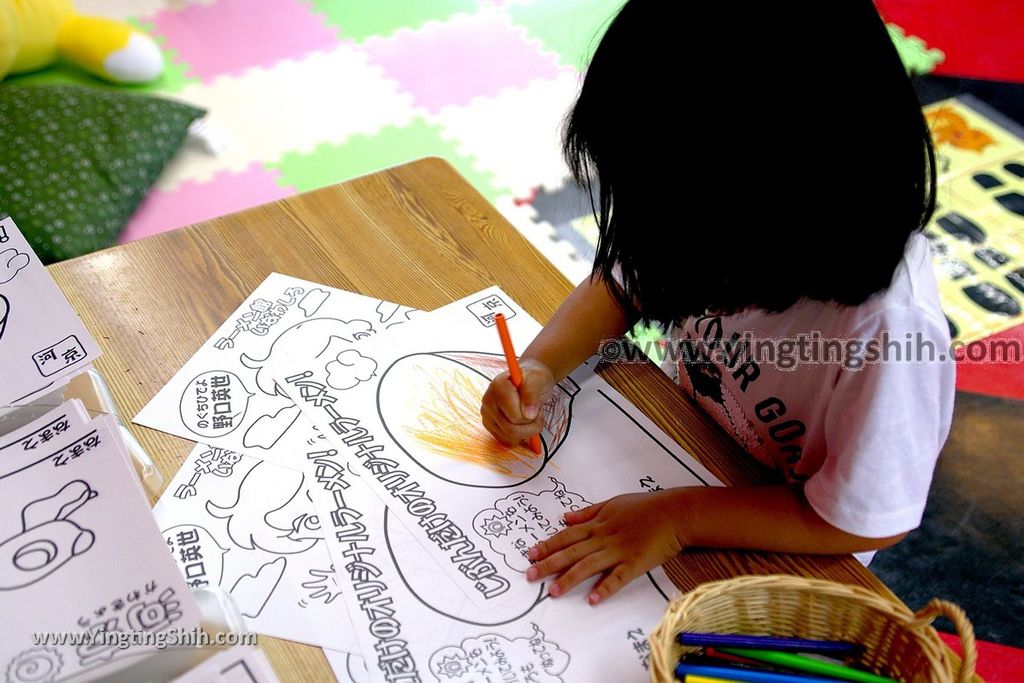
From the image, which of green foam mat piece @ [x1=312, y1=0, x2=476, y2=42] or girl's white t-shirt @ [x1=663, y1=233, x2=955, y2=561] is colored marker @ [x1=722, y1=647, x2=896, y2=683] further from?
green foam mat piece @ [x1=312, y1=0, x2=476, y2=42]

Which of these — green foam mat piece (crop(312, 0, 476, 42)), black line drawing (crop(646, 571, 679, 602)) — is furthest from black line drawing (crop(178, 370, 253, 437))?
green foam mat piece (crop(312, 0, 476, 42))

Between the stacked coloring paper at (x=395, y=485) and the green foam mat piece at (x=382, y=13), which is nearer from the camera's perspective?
the stacked coloring paper at (x=395, y=485)

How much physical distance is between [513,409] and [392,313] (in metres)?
0.18

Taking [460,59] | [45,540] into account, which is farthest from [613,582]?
[460,59]

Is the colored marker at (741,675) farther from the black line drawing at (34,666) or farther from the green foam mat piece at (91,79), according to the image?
the green foam mat piece at (91,79)

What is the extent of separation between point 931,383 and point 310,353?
0.48 meters

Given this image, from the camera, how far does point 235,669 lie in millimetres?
446

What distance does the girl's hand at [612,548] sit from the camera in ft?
1.82

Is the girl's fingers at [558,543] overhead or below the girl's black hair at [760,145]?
below

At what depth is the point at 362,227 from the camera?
85 centimetres

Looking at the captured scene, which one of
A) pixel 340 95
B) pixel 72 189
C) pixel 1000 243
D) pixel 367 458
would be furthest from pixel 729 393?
pixel 340 95

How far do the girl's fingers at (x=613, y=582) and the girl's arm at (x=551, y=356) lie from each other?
135 millimetres

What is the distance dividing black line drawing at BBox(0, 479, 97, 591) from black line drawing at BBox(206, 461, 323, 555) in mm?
130

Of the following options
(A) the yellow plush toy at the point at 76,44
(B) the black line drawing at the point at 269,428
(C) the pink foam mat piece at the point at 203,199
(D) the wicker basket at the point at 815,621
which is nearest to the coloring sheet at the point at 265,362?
(B) the black line drawing at the point at 269,428
